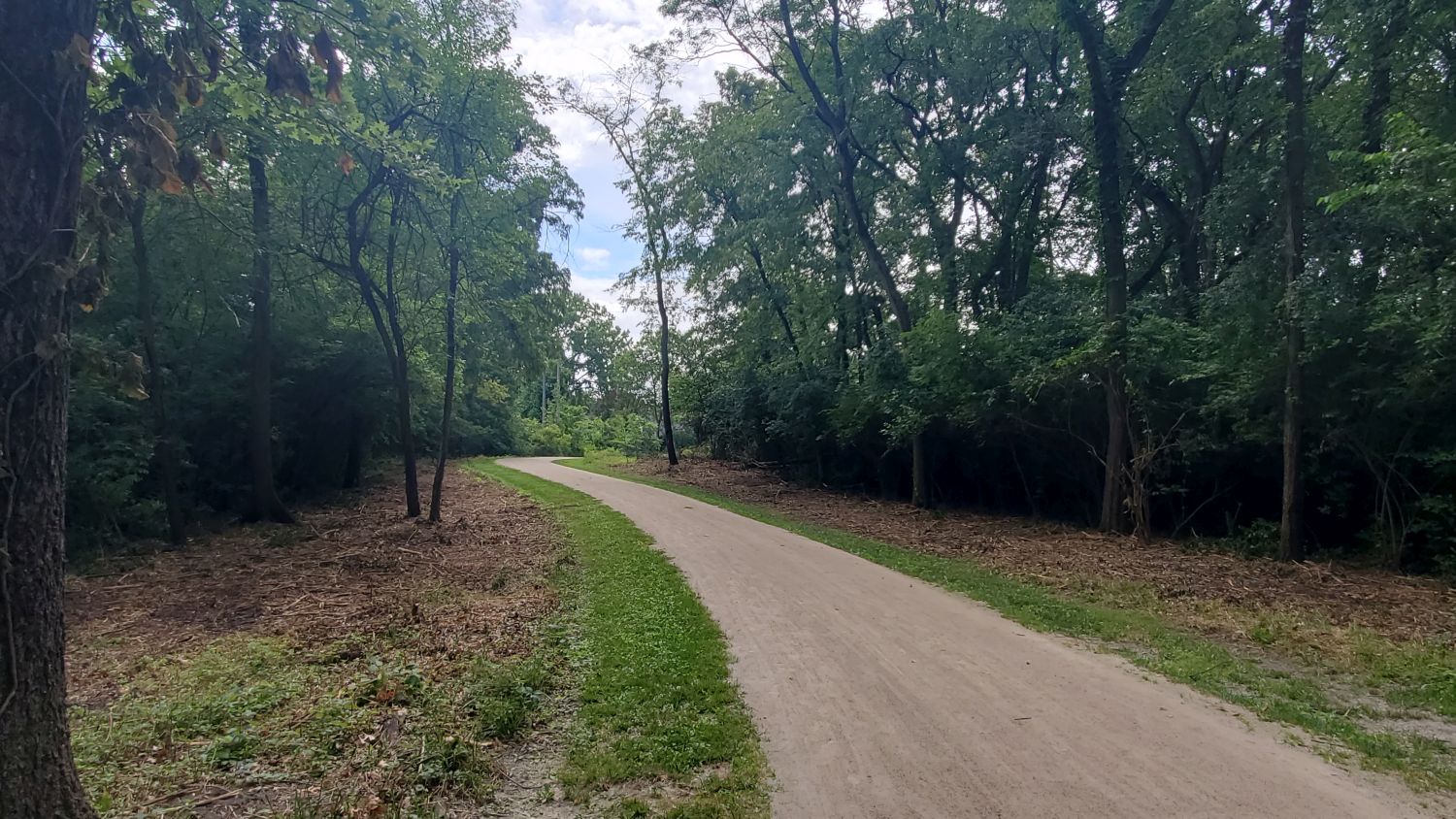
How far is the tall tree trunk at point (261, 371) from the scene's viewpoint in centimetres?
1249

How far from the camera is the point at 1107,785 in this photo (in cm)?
382

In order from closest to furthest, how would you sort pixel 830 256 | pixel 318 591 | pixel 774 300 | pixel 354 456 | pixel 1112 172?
pixel 318 591
pixel 1112 172
pixel 354 456
pixel 830 256
pixel 774 300

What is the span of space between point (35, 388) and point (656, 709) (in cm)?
376

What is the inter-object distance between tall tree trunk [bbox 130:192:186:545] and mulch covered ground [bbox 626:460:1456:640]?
1194 cm

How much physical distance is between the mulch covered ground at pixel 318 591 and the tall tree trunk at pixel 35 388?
3206 millimetres

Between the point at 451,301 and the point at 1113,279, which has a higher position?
the point at 1113,279

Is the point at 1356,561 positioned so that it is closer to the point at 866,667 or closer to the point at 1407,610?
the point at 1407,610

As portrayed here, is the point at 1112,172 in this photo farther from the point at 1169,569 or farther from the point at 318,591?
the point at 318,591

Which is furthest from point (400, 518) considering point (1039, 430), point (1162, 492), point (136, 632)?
point (1162, 492)

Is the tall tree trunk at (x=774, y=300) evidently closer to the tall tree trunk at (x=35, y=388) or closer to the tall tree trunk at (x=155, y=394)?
the tall tree trunk at (x=155, y=394)

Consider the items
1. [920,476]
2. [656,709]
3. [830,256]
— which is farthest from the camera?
[830,256]

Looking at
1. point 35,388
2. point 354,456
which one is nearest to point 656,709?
point 35,388

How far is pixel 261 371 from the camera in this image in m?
13.7

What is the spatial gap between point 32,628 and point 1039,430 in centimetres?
1613
